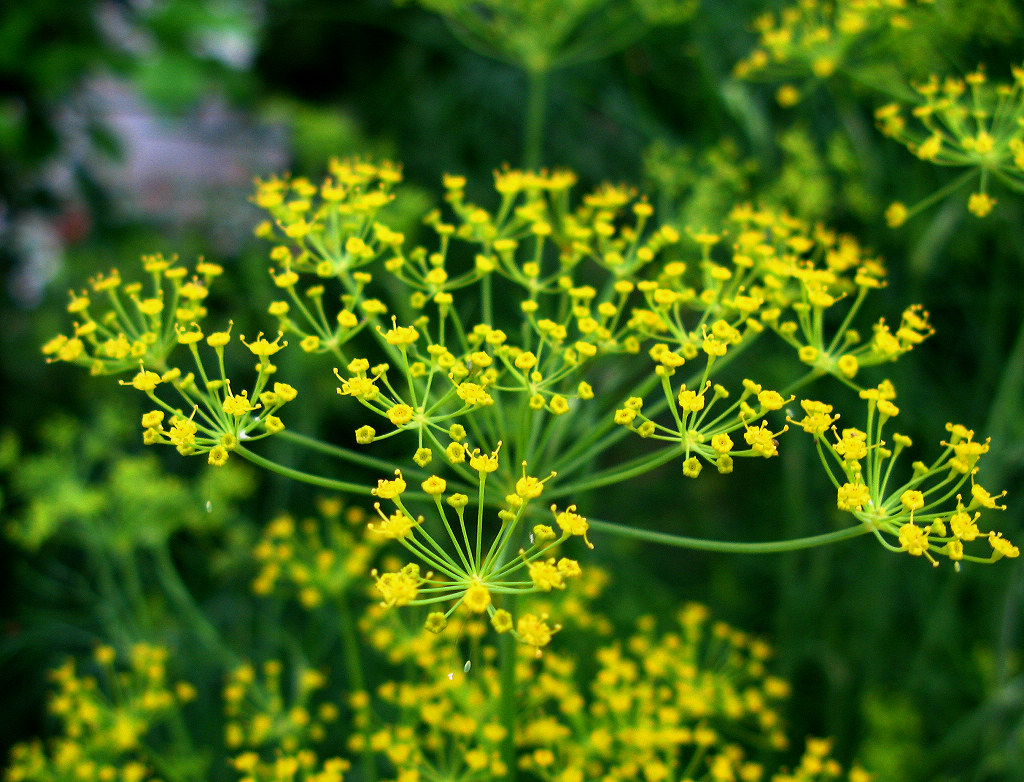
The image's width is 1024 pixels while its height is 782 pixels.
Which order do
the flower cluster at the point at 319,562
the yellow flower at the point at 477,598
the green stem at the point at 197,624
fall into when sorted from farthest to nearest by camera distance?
the green stem at the point at 197,624 < the flower cluster at the point at 319,562 < the yellow flower at the point at 477,598

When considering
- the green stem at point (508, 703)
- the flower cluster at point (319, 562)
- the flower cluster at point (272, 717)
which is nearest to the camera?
the green stem at point (508, 703)

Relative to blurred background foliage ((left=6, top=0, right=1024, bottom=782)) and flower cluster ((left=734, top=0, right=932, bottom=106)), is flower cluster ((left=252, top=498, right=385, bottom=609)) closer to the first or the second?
blurred background foliage ((left=6, top=0, right=1024, bottom=782))

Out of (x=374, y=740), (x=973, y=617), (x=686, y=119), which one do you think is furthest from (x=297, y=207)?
(x=973, y=617)

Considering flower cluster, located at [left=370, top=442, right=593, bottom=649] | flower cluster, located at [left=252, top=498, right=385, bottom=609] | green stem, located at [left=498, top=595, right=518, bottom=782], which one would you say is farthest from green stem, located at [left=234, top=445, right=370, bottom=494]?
flower cluster, located at [left=252, top=498, right=385, bottom=609]

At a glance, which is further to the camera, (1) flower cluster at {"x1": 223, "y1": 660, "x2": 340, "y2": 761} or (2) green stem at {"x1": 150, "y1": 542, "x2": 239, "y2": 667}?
(2) green stem at {"x1": 150, "y1": 542, "x2": 239, "y2": 667}

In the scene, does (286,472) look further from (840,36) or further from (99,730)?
(840,36)

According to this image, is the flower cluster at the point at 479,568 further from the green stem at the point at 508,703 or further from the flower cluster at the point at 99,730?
the flower cluster at the point at 99,730

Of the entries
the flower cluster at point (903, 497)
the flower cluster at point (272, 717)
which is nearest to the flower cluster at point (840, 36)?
the flower cluster at point (903, 497)

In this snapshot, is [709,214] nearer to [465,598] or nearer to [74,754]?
[465,598]

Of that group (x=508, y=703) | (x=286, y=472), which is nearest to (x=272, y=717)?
(x=508, y=703)
